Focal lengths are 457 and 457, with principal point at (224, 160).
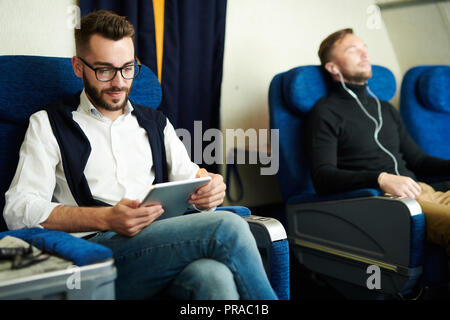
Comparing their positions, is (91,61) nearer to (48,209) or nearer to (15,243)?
(48,209)

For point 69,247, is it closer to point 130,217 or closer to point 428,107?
point 130,217

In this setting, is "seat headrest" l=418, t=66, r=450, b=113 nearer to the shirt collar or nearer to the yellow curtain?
the yellow curtain

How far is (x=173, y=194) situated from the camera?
1059 mm

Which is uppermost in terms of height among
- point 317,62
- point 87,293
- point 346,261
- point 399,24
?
point 399,24

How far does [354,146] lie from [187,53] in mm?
811

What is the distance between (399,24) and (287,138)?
1.41 meters

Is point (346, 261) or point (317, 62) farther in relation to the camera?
point (317, 62)

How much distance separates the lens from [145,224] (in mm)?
1060

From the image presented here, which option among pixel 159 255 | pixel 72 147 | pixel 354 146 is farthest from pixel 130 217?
pixel 354 146

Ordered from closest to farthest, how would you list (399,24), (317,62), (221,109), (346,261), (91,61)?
(91,61)
(346,261)
(221,109)
(317,62)
(399,24)

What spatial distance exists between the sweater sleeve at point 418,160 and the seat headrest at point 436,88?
9.2 inches

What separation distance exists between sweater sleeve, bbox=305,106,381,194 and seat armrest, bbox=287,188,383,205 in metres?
0.02

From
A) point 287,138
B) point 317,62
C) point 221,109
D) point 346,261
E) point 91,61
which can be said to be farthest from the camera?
point 317,62
